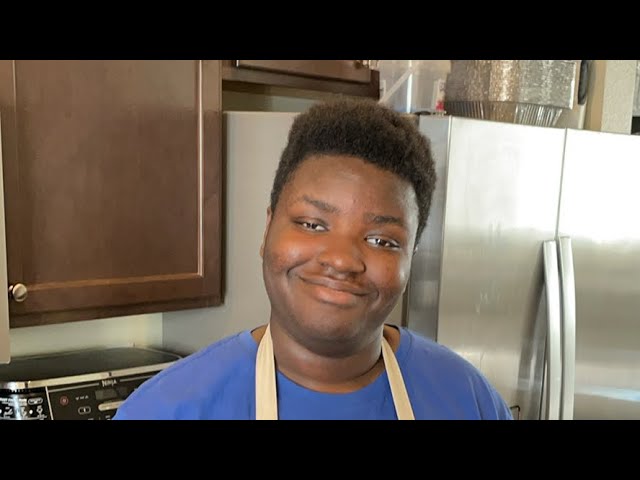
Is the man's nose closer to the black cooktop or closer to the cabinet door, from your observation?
the cabinet door

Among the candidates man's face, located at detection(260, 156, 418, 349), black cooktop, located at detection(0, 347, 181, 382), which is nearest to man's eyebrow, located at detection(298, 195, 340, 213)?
man's face, located at detection(260, 156, 418, 349)

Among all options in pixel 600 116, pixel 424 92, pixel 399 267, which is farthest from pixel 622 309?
pixel 399 267

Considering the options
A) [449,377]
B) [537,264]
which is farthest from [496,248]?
[449,377]

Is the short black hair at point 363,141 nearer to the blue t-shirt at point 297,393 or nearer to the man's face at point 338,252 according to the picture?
the man's face at point 338,252

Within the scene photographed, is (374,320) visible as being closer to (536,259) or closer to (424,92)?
(536,259)

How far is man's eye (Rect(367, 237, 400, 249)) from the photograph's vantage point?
70cm

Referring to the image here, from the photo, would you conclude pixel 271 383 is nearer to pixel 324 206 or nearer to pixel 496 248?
pixel 324 206

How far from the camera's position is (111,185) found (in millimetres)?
1226

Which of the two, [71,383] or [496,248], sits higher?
[496,248]

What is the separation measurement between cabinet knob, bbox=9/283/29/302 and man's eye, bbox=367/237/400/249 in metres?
0.74

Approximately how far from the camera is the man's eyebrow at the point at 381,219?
0.69m

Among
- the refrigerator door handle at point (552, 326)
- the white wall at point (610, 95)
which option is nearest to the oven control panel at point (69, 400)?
the refrigerator door handle at point (552, 326)

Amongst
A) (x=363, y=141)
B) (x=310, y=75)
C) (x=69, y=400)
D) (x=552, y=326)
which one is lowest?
(x=69, y=400)

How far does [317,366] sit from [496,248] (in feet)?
2.34
